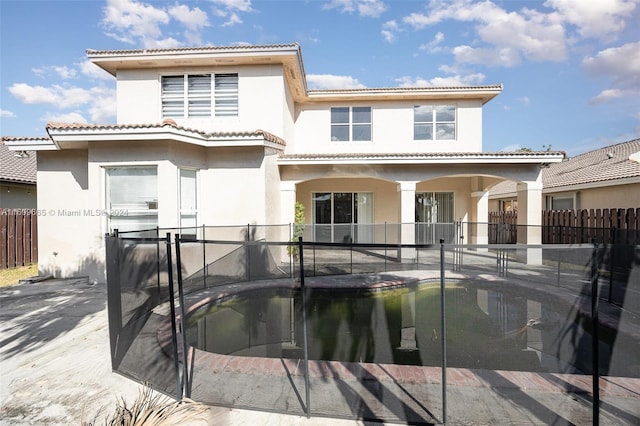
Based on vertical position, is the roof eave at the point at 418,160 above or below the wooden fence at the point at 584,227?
above

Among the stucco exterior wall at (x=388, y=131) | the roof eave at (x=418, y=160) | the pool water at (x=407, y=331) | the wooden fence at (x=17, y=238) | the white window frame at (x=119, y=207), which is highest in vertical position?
the stucco exterior wall at (x=388, y=131)

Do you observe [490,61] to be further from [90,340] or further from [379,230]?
[90,340]

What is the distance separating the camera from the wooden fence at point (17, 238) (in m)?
11.9

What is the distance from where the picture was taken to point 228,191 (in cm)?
1050

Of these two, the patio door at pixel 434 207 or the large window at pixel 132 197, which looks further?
the patio door at pixel 434 207

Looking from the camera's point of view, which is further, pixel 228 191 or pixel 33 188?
pixel 33 188

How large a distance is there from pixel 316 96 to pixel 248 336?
439 inches

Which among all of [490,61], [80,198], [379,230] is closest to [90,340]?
[80,198]

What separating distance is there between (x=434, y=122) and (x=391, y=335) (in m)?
11.2

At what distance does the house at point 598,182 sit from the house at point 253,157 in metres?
4.68

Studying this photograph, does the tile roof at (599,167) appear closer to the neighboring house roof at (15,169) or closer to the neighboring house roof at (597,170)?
the neighboring house roof at (597,170)

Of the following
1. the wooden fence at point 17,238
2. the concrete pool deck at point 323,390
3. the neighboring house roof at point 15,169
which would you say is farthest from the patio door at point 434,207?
the neighboring house roof at point 15,169

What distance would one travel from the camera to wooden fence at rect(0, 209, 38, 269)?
39.1 ft

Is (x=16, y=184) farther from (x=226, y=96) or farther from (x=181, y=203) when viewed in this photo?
(x=226, y=96)
